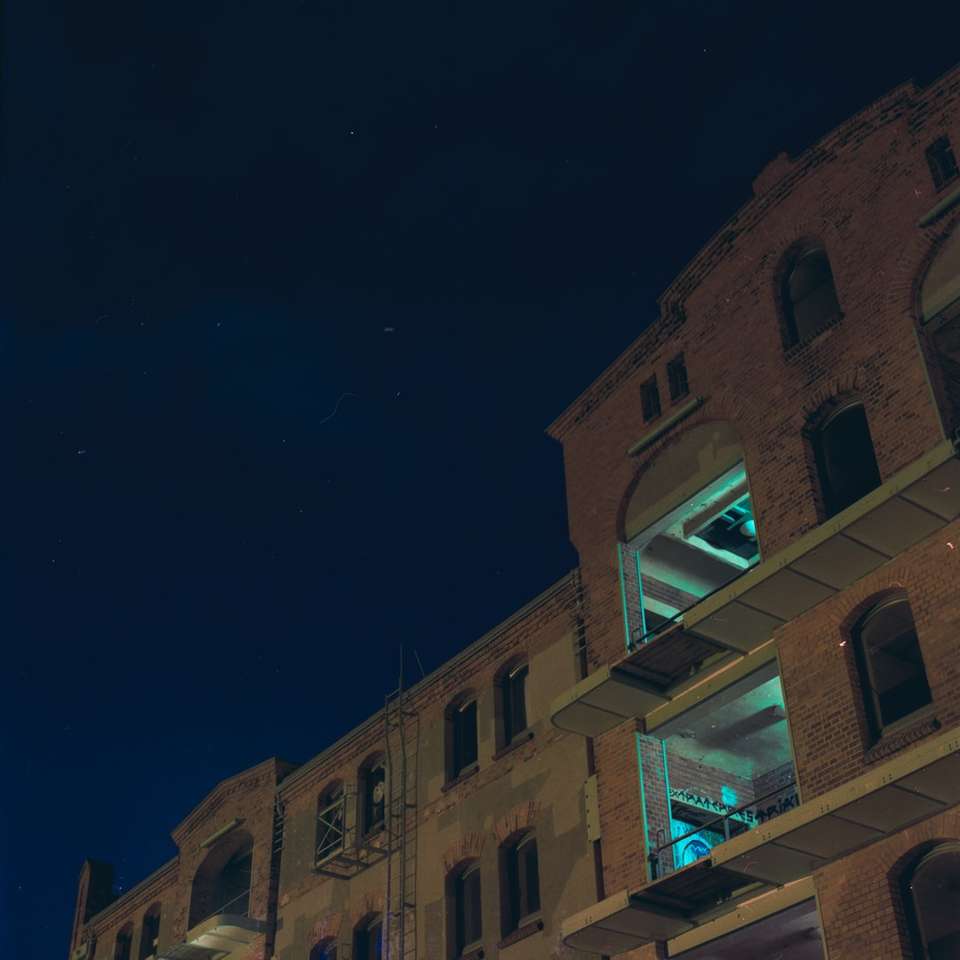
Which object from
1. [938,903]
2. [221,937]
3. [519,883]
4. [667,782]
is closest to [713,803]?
[667,782]

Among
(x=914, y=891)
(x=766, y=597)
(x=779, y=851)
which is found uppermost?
(x=766, y=597)

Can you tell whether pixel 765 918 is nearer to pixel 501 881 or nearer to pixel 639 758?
pixel 639 758

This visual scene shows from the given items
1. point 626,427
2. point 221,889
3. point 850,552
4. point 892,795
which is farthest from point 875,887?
point 221,889

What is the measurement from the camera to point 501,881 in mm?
23953

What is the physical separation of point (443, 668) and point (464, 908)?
15.7 ft

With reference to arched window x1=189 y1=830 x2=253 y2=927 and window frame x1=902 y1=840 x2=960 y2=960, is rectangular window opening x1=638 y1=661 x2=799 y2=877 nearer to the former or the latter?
window frame x1=902 y1=840 x2=960 y2=960

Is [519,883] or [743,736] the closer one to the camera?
[743,736]

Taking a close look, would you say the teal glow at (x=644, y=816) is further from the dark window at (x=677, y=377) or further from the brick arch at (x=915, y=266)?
the brick arch at (x=915, y=266)

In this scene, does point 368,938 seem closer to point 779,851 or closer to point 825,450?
point 779,851

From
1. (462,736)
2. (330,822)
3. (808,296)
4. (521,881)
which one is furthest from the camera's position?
(330,822)

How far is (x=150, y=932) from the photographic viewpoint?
115 ft

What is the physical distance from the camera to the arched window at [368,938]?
2688 cm

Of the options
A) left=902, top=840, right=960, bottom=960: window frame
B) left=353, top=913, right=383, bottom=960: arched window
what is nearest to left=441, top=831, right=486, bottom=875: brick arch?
left=353, top=913, right=383, bottom=960: arched window

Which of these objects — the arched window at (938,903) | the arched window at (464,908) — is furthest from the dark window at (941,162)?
the arched window at (464,908)
